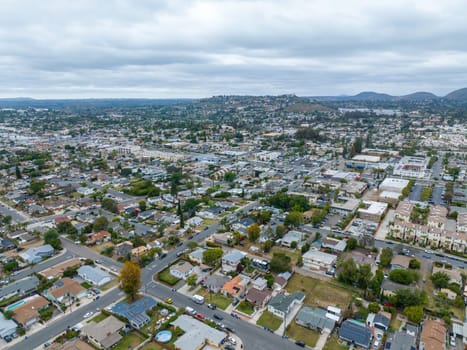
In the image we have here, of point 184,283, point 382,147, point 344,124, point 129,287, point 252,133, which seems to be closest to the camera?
point 129,287

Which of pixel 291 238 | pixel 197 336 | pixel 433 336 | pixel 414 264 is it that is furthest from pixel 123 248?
pixel 414 264

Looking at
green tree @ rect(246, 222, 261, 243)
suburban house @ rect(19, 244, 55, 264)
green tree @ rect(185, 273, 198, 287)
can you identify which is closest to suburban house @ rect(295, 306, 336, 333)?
green tree @ rect(185, 273, 198, 287)

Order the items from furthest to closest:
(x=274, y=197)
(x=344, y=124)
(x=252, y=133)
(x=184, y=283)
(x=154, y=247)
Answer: (x=344, y=124) < (x=252, y=133) < (x=274, y=197) < (x=154, y=247) < (x=184, y=283)

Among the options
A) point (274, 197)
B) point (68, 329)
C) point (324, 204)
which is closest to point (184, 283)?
point (68, 329)

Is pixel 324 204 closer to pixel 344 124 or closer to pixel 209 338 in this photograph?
pixel 209 338

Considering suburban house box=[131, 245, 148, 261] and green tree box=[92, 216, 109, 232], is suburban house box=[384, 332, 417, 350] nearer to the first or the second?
suburban house box=[131, 245, 148, 261]

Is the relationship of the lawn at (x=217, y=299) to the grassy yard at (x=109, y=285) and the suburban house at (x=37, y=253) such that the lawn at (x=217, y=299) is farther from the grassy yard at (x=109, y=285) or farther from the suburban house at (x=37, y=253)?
the suburban house at (x=37, y=253)
